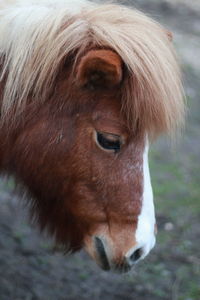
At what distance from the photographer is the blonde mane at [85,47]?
2.76 metres

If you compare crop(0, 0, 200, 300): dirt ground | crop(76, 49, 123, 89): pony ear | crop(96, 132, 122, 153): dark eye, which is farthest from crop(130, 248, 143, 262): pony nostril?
crop(0, 0, 200, 300): dirt ground

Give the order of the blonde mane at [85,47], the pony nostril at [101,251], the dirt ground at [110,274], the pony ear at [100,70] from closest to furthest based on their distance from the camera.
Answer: the pony ear at [100,70] → the blonde mane at [85,47] → the pony nostril at [101,251] → the dirt ground at [110,274]

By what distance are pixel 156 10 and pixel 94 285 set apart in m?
6.51

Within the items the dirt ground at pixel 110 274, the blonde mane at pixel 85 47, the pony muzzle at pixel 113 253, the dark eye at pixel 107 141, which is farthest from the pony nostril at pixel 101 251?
the dirt ground at pixel 110 274

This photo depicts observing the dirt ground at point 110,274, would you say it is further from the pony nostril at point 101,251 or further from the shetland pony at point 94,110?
the shetland pony at point 94,110

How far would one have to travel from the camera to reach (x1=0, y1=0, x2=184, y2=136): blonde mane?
2.76 m

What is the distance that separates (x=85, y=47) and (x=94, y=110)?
0.29 m

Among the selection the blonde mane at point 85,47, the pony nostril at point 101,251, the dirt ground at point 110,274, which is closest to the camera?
the blonde mane at point 85,47

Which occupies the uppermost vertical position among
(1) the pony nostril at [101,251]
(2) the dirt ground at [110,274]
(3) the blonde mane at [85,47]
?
(3) the blonde mane at [85,47]

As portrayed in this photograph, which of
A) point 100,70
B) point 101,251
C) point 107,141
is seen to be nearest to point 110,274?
point 101,251

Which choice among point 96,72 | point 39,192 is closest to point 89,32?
point 96,72

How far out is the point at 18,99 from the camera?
112 inches

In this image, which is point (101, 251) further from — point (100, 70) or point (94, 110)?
point (100, 70)

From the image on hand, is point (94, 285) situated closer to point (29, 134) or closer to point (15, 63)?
point (29, 134)
